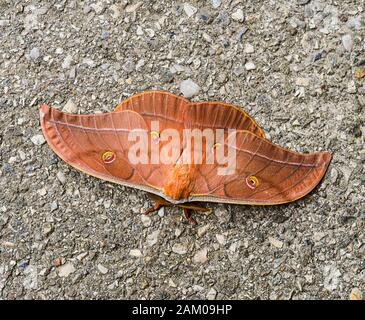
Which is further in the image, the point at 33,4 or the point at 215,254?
the point at 33,4

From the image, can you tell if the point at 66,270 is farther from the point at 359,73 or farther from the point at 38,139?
the point at 359,73

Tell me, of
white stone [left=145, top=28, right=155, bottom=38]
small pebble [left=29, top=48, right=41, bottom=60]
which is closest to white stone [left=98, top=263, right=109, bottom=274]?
small pebble [left=29, top=48, right=41, bottom=60]

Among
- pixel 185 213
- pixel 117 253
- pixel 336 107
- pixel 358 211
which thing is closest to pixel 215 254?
pixel 185 213

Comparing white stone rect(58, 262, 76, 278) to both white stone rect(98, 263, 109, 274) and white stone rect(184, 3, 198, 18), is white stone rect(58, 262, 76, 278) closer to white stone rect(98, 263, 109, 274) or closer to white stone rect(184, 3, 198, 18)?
white stone rect(98, 263, 109, 274)
